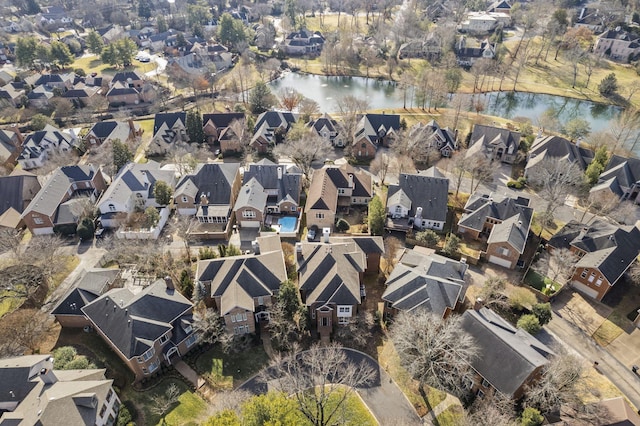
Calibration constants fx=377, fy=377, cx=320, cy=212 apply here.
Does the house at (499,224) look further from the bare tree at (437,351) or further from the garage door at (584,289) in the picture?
the bare tree at (437,351)

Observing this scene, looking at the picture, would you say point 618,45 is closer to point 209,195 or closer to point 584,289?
point 584,289

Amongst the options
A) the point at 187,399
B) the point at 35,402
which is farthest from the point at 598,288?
the point at 35,402

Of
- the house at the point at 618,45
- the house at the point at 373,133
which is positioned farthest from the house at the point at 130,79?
the house at the point at 618,45

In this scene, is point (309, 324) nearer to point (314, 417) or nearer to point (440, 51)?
point (314, 417)

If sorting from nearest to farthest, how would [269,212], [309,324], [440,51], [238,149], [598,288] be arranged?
[309,324] → [598,288] → [269,212] → [238,149] → [440,51]

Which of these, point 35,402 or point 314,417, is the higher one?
point 35,402

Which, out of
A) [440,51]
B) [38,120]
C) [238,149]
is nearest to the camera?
[238,149]

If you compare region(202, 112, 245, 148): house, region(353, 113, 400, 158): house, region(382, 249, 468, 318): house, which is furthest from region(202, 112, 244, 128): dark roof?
region(382, 249, 468, 318): house
